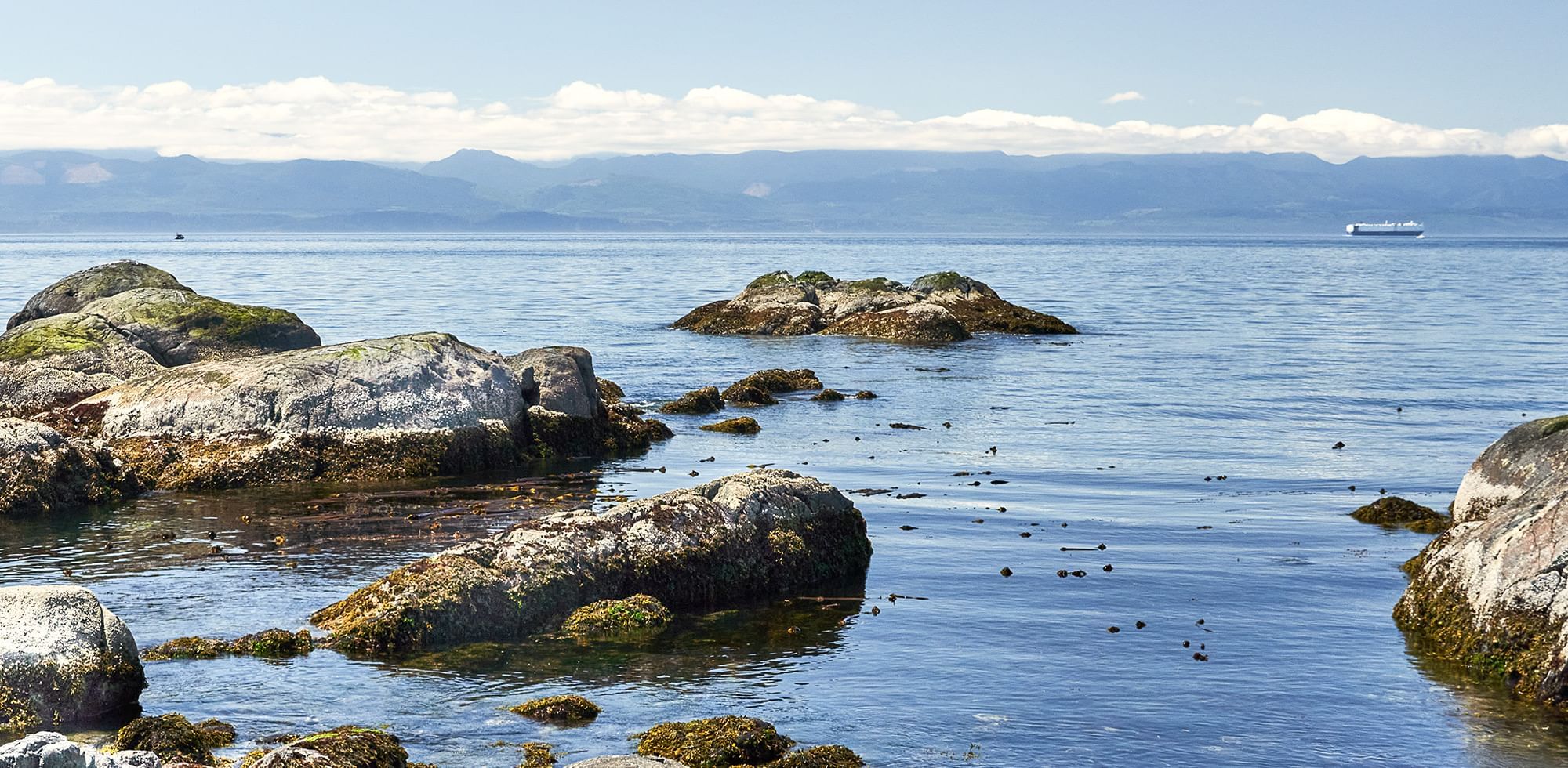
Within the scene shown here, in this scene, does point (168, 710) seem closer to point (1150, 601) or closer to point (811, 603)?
point (811, 603)

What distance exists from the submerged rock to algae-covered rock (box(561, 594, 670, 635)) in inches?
263

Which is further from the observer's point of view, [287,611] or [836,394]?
[836,394]

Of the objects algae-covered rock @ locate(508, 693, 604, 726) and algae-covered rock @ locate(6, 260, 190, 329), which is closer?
algae-covered rock @ locate(508, 693, 604, 726)

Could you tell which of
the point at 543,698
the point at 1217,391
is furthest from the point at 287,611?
the point at 1217,391

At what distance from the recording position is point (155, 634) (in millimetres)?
14812

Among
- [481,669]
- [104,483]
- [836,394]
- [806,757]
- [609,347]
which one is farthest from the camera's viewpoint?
[609,347]

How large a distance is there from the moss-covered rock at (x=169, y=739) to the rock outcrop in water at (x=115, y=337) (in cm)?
1788

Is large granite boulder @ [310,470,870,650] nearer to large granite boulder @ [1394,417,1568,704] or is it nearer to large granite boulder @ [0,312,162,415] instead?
large granite boulder @ [1394,417,1568,704]

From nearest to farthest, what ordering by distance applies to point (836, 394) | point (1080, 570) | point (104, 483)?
point (1080, 570) < point (104, 483) < point (836, 394)

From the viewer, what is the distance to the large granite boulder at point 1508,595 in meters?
13.5

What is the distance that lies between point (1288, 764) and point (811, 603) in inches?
252

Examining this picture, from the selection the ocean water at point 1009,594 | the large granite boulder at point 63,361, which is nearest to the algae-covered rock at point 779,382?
the ocean water at point 1009,594

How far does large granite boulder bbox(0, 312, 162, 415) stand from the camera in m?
27.4

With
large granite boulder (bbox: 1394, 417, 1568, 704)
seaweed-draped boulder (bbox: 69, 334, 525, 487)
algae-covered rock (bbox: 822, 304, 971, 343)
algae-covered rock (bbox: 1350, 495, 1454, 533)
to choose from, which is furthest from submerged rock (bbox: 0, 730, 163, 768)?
algae-covered rock (bbox: 822, 304, 971, 343)
